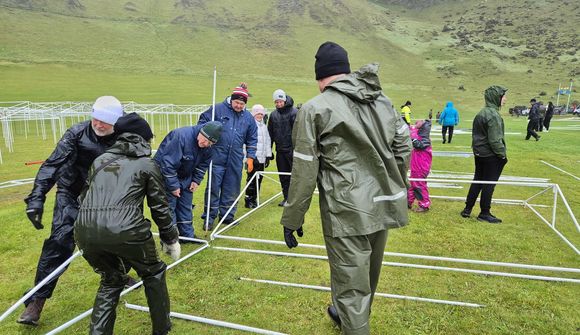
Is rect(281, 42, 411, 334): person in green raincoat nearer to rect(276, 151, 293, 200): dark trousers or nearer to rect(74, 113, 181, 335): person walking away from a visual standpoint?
rect(74, 113, 181, 335): person walking away

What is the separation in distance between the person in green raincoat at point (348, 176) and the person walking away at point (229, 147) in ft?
12.3

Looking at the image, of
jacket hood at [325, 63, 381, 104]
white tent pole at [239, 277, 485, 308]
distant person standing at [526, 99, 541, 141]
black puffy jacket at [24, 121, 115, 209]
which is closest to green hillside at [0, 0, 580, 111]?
distant person standing at [526, 99, 541, 141]

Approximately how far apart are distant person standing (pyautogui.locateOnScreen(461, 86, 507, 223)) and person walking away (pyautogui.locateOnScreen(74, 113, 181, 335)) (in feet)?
17.9

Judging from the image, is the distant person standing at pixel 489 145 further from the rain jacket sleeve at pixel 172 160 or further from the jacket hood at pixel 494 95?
the rain jacket sleeve at pixel 172 160

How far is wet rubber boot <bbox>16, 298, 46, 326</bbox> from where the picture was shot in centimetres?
364

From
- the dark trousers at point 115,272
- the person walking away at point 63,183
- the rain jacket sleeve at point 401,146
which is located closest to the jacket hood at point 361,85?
the rain jacket sleeve at point 401,146

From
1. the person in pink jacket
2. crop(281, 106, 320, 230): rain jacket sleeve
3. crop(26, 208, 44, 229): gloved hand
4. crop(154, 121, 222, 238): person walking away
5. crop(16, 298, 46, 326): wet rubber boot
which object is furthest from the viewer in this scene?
the person in pink jacket

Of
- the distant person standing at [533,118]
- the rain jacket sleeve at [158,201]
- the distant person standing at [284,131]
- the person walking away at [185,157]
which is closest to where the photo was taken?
the rain jacket sleeve at [158,201]

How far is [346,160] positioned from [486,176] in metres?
4.93

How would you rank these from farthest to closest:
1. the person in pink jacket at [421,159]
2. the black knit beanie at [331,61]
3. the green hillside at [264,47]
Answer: the green hillside at [264,47]
the person in pink jacket at [421,159]
the black knit beanie at [331,61]

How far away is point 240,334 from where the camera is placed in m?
3.54

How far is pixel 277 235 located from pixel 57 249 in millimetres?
3337

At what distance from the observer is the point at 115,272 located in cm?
299

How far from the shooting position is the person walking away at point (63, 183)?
3.55m
